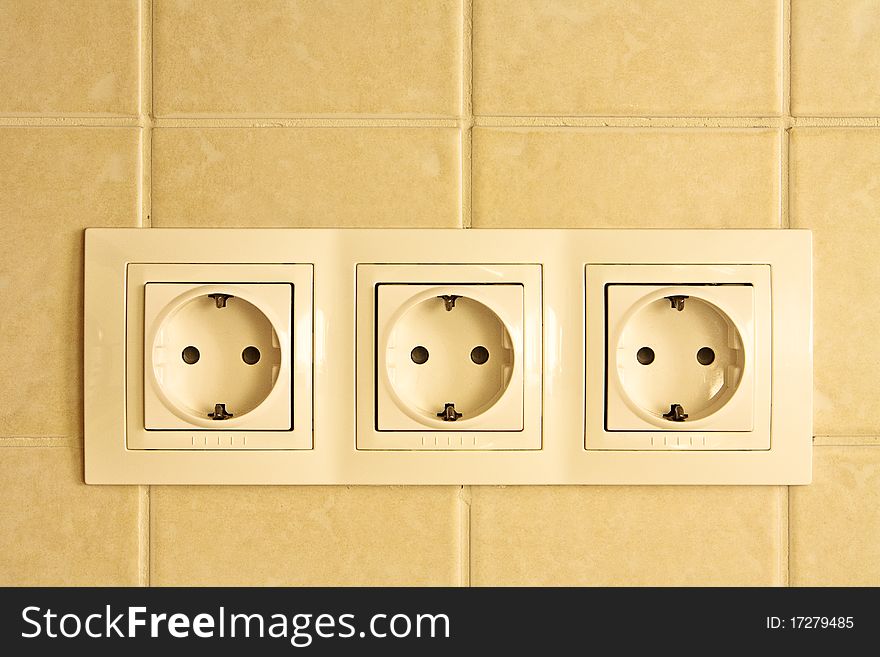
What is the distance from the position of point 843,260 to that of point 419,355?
33 centimetres

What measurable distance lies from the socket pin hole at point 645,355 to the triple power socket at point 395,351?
0.09ft

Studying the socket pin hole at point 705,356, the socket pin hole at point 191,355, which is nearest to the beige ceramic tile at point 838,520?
the socket pin hole at point 705,356

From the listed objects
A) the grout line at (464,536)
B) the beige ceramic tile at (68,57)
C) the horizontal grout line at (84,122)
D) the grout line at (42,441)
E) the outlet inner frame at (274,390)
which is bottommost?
the grout line at (464,536)

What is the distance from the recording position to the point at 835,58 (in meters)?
0.47

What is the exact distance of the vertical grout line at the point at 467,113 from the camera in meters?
0.47

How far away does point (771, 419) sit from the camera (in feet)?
1.51

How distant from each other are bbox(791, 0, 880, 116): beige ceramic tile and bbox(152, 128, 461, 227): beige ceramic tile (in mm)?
318

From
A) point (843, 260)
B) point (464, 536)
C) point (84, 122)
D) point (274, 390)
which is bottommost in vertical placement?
point (464, 536)

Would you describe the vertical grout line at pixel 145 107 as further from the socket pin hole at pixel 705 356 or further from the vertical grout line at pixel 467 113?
the socket pin hole at pixel 705 356

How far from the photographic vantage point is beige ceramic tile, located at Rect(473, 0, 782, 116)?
0.46 metres

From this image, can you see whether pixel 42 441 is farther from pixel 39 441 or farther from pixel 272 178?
pixel 272 178

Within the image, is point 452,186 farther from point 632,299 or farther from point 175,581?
point 175,581

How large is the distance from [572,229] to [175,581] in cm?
41

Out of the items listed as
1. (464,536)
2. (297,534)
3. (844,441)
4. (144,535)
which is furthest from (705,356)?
(144,535)
